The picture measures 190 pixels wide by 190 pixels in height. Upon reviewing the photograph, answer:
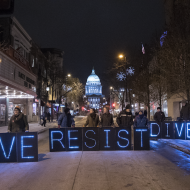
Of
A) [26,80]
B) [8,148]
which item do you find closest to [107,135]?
[8,148]

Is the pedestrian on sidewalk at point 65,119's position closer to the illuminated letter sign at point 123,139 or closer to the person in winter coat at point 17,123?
the person in winter coat at point 17,123

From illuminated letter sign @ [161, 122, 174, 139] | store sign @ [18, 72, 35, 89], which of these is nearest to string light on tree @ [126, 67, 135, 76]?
store sign @ [18, 72, 35, 89]

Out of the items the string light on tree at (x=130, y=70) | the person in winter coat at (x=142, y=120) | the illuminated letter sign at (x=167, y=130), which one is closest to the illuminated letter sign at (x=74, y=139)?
the person in winter coat at (x=142, y=120)

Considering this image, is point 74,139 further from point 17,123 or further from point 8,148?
point 8,148

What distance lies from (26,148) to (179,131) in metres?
8.42

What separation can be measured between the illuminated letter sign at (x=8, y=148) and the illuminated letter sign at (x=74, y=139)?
2.31 metres

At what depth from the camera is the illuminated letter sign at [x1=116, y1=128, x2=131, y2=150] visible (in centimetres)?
997

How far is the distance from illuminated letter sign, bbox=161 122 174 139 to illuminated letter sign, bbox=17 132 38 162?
24.6 feet

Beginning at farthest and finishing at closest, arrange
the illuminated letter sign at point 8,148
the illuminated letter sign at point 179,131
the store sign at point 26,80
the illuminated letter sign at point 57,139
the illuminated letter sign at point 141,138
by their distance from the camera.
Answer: the store sign at point 26,80, the illuminated letter sign at point 179,131, the illuminated letter sign at point 141,138, the illuminated letter sign at point 57,139, the illuminated letter sign at point 8,148

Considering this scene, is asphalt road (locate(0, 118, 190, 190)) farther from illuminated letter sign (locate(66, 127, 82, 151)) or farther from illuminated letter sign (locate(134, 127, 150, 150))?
illuminated letter sign (locate(134, 127, 150, 150))

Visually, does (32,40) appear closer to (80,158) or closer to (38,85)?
(38,85)

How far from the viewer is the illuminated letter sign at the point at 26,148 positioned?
832 cm

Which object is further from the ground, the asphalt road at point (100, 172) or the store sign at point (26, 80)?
the store sign at point (26, 80)

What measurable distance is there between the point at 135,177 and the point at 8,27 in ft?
85.4
